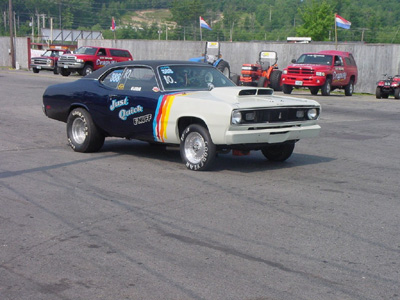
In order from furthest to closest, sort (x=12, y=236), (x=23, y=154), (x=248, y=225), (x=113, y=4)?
(x=113, y=4) → (x=23, y=154) → (x=248, y=225) → (x=12, y=236)

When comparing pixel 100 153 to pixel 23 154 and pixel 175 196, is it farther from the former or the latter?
pixel 175 196

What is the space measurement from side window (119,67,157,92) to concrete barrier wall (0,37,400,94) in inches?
1006

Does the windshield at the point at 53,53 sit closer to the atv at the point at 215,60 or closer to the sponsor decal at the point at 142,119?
the atv at the point at 215,60

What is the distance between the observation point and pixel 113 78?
10.1 metres

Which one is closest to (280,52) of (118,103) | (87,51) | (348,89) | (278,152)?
(348,89)

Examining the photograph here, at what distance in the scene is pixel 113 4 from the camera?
159 m

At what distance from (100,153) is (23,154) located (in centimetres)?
127

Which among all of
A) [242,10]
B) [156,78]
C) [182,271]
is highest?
[242,10]

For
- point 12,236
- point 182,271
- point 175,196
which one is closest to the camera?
point 182,271

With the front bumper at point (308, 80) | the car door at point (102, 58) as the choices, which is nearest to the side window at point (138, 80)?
the front bumper at point (308, 80)

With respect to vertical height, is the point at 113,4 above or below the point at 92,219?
above

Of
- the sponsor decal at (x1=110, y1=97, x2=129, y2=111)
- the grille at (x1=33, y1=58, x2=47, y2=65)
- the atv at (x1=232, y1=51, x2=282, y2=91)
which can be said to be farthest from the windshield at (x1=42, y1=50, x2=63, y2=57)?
the sponsor decal at (x1=110, y1=97, x2=129, y2=111)

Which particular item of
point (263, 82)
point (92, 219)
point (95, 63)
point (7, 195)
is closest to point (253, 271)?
point (92, 219)

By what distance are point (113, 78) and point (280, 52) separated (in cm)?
2796
